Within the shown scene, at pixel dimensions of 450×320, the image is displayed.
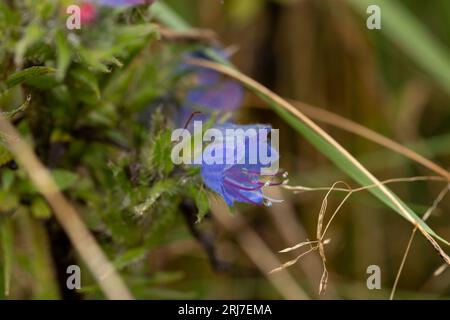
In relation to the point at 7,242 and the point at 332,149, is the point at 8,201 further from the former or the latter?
the point at 332,149

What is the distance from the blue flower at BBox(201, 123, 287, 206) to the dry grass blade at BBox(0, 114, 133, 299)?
0.20 metres

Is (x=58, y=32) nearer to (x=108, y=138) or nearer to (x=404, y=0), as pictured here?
(x=108, y=138)

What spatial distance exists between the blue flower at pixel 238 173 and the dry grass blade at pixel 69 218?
0.20 m

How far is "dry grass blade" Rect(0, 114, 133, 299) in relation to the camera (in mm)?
984

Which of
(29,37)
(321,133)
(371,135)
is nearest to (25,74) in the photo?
(29,37)

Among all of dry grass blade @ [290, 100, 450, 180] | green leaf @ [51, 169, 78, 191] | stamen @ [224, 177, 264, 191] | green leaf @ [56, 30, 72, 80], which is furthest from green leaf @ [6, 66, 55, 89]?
dry grass blade @ [290, 100, 450, 180]

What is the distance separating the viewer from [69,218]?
1081 millimetres

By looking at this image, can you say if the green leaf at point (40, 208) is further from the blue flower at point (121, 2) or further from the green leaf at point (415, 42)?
the green leaf at point (415, 42)

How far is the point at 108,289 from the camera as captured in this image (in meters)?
1.07

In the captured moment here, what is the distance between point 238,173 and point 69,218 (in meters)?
0.27
